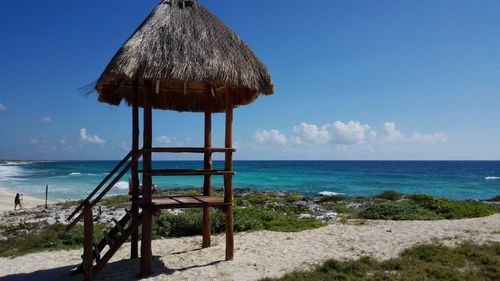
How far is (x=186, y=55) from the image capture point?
26.2 feet

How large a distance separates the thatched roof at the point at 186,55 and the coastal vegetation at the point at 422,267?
12.8 ft

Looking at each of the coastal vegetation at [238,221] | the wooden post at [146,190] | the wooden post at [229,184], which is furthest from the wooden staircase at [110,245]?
the coastal vegetation at [238,221]

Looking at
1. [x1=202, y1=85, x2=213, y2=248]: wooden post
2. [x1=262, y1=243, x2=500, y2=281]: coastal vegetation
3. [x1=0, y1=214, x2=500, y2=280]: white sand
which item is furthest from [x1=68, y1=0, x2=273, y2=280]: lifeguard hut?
[x1=262, y1=243, x2=500, y2=281]: coastal vegetation

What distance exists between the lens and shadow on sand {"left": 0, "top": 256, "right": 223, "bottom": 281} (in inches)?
320

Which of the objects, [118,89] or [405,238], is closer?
[118,89]

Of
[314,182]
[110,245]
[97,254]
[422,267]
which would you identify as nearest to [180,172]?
[110,245]

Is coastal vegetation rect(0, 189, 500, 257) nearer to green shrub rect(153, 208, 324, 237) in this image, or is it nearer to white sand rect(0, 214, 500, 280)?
green shrub rect(153, 208, 324, 237)

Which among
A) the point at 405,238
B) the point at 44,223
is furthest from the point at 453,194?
the point at 44,223

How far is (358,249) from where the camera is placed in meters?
9.73

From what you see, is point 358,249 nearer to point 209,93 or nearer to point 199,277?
point 199,277

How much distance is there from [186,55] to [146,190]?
2753mm

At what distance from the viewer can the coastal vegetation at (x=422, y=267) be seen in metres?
7.39

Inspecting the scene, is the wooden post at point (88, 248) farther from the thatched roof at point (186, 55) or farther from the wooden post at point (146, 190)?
the thatched roof at point (186, 55)

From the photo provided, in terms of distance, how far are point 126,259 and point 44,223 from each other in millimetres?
9077
